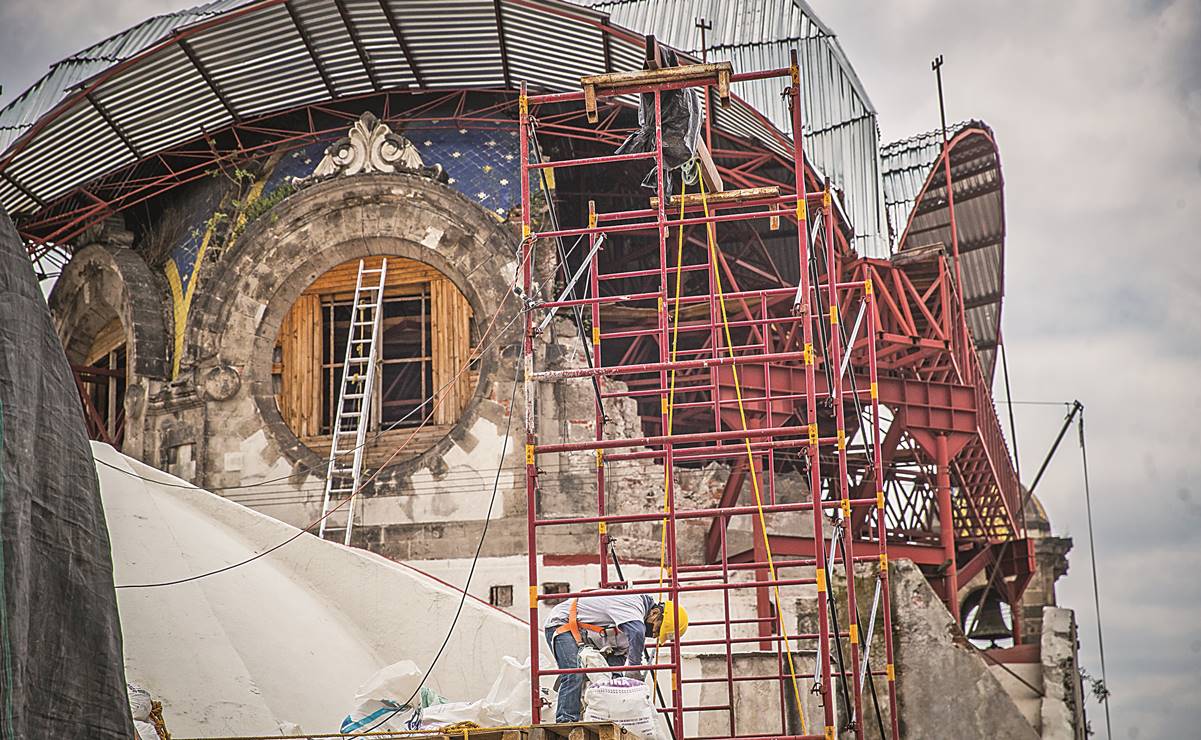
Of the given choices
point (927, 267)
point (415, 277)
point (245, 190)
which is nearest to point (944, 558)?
point (927, 267)

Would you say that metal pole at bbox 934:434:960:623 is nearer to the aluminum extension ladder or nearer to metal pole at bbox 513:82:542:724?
the aluminum extension ladder

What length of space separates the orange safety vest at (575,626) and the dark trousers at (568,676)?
29 mm

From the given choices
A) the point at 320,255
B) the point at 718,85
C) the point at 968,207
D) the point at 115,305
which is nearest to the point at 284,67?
the point at 320,255

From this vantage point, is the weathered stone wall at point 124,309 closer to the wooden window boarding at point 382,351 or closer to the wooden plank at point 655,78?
the wooden window boarding at point 382,351

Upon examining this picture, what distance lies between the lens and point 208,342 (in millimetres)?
21719

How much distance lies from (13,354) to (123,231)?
15070 millimetres

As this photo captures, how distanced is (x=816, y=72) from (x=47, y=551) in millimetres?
17589

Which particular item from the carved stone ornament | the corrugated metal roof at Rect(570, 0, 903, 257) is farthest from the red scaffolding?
the corrugated metal roof at Rect(570, 0, 903, 257)

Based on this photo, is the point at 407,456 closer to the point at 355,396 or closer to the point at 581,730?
the point at 355,396

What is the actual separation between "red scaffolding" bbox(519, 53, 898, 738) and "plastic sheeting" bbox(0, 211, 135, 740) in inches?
120

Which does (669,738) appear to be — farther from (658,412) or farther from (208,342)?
(658,412)

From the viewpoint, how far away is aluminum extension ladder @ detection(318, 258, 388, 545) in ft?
67.2

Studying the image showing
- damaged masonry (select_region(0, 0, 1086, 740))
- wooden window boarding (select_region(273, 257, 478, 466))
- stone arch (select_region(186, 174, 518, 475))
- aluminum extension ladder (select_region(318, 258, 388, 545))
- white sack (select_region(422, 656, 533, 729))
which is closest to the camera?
white sack (select_region(422, 656, 533, 729))

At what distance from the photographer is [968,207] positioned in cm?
2825
